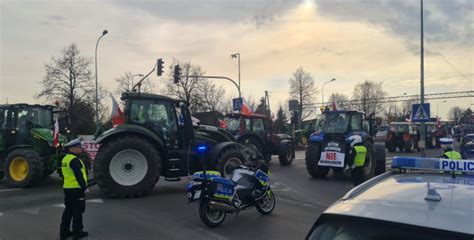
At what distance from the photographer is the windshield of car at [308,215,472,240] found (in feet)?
7.01

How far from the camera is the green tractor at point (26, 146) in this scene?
12.6m

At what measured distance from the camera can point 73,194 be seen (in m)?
7.13

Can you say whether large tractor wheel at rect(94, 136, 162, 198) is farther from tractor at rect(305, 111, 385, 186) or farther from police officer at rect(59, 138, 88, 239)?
tractor at rect(305, 111, 385, 186)

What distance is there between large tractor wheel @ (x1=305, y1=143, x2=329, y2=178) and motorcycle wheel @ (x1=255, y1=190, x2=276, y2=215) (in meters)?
6.03

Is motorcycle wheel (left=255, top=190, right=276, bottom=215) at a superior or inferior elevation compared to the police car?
inferior

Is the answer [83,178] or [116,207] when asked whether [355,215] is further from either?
[116,207]

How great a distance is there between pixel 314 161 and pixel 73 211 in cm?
919

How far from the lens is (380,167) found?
50.0 feet

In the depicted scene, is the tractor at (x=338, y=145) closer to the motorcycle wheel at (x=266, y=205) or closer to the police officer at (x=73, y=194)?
the motorcycle wheel at (x=266, y=205)

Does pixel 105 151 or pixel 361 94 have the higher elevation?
pixel 361 94

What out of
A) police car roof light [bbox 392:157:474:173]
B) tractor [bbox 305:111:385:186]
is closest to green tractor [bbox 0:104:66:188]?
tractor [bbox 305:111:385:186]

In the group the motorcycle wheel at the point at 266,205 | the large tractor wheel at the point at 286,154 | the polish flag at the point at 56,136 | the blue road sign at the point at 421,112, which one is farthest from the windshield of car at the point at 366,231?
the large tractor wheel at the point at 286,154

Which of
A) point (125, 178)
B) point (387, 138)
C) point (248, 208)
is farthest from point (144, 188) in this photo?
point (387, 138)

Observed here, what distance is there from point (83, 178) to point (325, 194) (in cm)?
655
